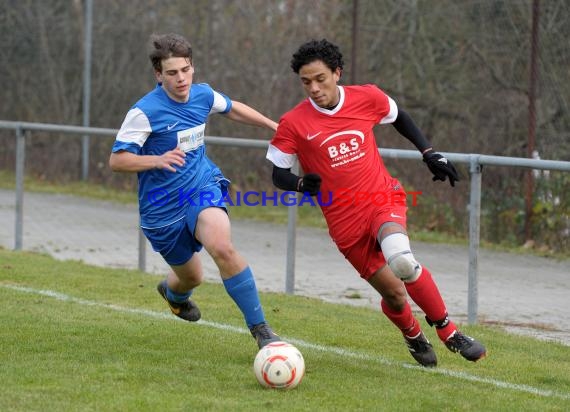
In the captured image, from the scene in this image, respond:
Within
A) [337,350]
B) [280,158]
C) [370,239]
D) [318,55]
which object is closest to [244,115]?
[280,158]

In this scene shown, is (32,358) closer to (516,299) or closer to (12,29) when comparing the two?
(516,299)

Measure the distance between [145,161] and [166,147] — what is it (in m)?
0.34

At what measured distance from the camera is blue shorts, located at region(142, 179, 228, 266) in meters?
6.67

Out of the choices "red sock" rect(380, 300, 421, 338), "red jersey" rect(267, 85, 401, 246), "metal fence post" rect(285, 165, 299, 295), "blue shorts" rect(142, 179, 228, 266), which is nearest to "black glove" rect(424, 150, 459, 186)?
"red jersey" rect(267, 85, 401, 246)

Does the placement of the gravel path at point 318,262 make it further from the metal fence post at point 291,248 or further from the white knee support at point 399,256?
the white knee support at point 399,256

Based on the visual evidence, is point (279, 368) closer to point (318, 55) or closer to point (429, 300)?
point (429, 300)

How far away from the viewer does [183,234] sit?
22.4 feet

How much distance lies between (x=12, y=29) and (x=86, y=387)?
602 inches

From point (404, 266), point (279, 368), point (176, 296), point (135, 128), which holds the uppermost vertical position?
point (135, 128)

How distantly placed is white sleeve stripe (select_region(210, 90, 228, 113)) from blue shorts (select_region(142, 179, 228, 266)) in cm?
47

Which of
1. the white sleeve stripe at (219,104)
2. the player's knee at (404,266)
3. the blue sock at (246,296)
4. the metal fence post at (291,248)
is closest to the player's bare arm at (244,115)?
the white sleeve stripe at (219,104)

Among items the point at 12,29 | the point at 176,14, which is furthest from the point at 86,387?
the point at 12,29

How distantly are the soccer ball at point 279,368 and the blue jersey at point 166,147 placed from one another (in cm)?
119

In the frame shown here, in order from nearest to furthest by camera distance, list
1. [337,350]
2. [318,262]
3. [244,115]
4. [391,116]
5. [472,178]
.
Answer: [391,116] → [337,350] → [244,115] → [472,178] → [318,262]
